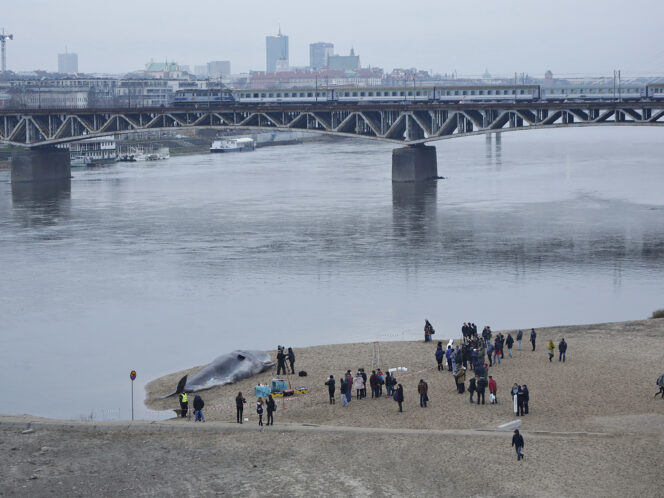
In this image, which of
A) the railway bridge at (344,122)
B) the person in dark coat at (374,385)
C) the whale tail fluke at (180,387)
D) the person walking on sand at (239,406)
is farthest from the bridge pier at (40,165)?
the person walking on sand at (239,406)

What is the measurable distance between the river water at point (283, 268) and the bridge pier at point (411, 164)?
319 centimetres

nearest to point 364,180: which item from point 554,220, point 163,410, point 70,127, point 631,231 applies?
point 70,127

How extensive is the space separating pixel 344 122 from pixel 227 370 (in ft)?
241

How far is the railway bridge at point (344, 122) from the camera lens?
9888 centimetres

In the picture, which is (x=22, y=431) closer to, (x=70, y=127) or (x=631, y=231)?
(x=631, y=231)

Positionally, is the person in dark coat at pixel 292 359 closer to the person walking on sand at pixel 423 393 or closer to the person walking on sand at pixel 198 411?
the person walking on sand at pixel 198 411

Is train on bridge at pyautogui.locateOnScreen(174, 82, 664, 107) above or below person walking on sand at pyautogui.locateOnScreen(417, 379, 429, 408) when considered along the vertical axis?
above

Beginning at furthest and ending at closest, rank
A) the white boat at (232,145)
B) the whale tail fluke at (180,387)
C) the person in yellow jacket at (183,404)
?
the white boat at (232,145) < the whale tail fluke at (180,387) < the person in yellow jacket at (183,404)

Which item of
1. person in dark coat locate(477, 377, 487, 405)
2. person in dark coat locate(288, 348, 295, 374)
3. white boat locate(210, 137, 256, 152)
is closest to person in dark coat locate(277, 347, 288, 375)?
person in dark coat locate(288, 348, 295, 374)

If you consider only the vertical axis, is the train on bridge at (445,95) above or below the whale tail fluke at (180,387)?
above

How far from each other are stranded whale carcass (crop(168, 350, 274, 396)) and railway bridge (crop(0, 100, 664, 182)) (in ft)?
199

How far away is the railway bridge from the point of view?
324 ft

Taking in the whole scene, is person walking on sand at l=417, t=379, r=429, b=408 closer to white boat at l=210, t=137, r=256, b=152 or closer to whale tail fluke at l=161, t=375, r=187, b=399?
whale tail fluke at l=161, t=375, r=187, b=399

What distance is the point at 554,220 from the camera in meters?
77.8
